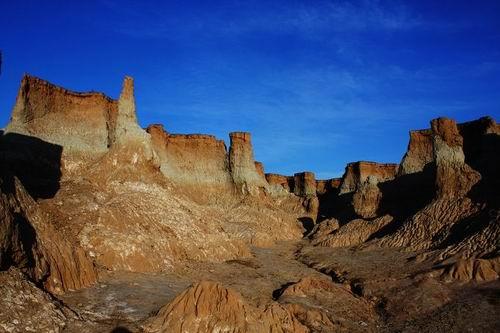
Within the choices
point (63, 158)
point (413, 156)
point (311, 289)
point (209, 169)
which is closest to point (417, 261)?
point (311, 289)

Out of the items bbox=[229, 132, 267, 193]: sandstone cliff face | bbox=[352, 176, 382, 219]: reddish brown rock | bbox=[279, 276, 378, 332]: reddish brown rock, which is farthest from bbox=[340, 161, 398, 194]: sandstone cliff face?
bbox=[279, 276, 378, 332]: reddish brown rock

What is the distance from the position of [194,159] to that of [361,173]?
24.4 m

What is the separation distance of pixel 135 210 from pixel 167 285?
628 cm

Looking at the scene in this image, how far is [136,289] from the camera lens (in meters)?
15.9

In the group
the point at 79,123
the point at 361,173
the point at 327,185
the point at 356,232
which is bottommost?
the point at 356,232

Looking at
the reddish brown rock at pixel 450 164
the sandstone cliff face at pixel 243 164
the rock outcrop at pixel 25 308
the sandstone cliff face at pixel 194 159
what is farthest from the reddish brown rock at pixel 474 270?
the sandstone cliff face at pixel 194 159

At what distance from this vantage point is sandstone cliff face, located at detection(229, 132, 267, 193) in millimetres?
50062

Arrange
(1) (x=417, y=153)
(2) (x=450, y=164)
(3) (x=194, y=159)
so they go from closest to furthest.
Result: (2) (x=450, y=164) < (1) (x=417, y=153) < (3) (x=194, y=159)

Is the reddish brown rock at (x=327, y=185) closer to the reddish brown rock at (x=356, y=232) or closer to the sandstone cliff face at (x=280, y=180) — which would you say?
the sandstone cliff face at (x=280, y=180)

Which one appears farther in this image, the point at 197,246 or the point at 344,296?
the point at 197,246

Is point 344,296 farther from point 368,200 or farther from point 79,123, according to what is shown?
point 79,123

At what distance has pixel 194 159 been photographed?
50.3 meters

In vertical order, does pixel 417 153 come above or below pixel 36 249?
above

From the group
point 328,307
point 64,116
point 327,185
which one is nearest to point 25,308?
point 328,307
